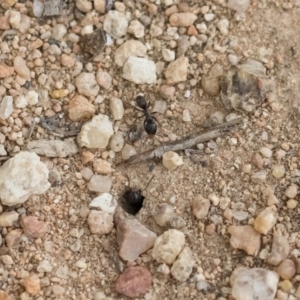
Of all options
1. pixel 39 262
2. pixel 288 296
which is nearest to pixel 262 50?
pixel 288 296

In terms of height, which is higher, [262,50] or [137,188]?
[262,50]

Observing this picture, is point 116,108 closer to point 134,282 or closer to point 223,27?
point 223,27

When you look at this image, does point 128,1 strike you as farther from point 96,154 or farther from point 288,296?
point 288,296

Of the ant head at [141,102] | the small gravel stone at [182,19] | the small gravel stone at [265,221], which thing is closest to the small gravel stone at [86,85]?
the ant head at [141,102]

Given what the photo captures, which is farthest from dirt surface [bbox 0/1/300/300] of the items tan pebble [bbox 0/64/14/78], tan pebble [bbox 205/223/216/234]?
tan pebble [bbox 0/64/14/78]

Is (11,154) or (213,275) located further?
(11,154)

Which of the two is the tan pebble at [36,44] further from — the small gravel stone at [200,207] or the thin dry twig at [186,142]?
the small gravel stone at [200,207]
